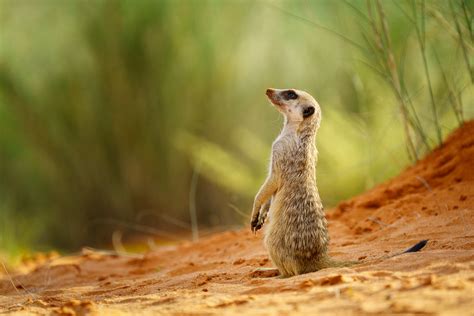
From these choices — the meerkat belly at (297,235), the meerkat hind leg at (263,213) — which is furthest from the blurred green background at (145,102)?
the meerkat belly at (297,235)

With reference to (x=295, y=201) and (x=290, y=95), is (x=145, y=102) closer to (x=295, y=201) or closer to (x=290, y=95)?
(x=290, y=95)

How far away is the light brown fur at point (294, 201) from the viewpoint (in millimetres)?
3891

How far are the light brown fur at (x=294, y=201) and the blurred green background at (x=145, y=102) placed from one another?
3300 mm

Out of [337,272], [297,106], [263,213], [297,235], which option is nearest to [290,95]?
[297,106]

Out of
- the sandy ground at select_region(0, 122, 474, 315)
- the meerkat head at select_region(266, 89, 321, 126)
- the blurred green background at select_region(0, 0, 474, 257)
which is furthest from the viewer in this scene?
the blurred green background at select_region(0, 0, 474, 257)

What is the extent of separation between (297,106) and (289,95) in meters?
0.11

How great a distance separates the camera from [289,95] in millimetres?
4383

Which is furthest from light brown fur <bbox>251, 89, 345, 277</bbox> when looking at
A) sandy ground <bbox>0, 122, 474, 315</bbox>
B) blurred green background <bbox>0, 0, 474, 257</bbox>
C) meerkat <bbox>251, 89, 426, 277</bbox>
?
blurred green background <bbox>0, 0, 474, 257</bbox>

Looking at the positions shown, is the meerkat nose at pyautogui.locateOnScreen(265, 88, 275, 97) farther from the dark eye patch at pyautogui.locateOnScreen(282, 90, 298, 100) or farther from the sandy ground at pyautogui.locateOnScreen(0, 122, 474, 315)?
the sandy ground at pyautogui.locateOnScreen(0, 122, 474, 315)

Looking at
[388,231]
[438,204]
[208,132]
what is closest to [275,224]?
[388,231]

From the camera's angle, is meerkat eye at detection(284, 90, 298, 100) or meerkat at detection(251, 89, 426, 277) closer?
meerkat at detection(251, 89, 426, 277)

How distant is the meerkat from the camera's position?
12.8 feet

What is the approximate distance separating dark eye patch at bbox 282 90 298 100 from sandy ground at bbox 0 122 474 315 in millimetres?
914

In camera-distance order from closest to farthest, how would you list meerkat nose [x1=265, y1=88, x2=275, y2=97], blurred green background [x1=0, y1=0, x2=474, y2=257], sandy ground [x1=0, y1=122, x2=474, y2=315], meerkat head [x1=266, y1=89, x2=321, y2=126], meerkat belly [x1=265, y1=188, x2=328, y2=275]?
sandy ground [x1=0, y1=122, x2=474, y2=315]
meerkat belly [x1=265, y1=188, x2=328, y2=275]
meerkat head [x1=266, y1=89, x2=321, y2=126]
meerkat nose [x1=265, y1=88, x2=275, y2=97]
blurred green background [x1=0, y1=0, x2=474, y2=257]
